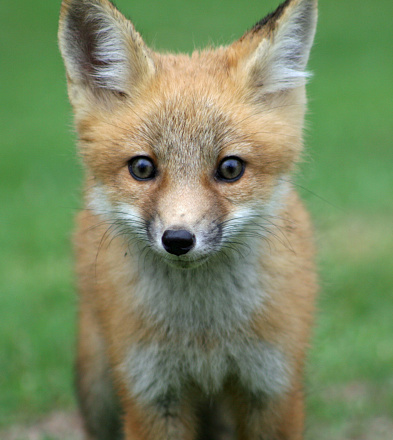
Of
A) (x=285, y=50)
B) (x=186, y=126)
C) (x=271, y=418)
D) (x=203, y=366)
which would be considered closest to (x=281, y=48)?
(x=285, y=50)

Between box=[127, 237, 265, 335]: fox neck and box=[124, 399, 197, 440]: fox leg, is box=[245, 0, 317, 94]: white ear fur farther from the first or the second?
box=[124, 399, 197, 440]: fox leg

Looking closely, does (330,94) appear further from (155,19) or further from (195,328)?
(195,328)

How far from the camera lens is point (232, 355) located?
161 inches

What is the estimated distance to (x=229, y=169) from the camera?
376 cm

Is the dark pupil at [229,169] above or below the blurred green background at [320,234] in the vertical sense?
above

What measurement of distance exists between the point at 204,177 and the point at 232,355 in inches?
41.1

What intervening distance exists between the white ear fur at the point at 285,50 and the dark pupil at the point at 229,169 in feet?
1.82

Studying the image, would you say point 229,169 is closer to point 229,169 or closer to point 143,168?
point 229,169

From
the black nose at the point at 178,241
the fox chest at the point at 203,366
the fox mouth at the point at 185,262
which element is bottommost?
the fox chest at the point at 203,366

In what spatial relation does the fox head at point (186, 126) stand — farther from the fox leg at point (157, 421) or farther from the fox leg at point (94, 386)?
the fox leg at point (94, 386)

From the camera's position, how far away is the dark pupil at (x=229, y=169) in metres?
3.76

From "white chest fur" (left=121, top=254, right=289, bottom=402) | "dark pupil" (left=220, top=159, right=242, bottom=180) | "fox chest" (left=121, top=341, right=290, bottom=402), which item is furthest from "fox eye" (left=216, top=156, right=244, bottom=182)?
"fox chest" (left=121, top=341, right=290, bottom=402)

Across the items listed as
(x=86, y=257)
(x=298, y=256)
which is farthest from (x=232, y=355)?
(x=86, y=257)

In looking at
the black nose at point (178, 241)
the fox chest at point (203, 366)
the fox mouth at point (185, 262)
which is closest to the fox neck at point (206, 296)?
the fox chest at point (203, 366)
